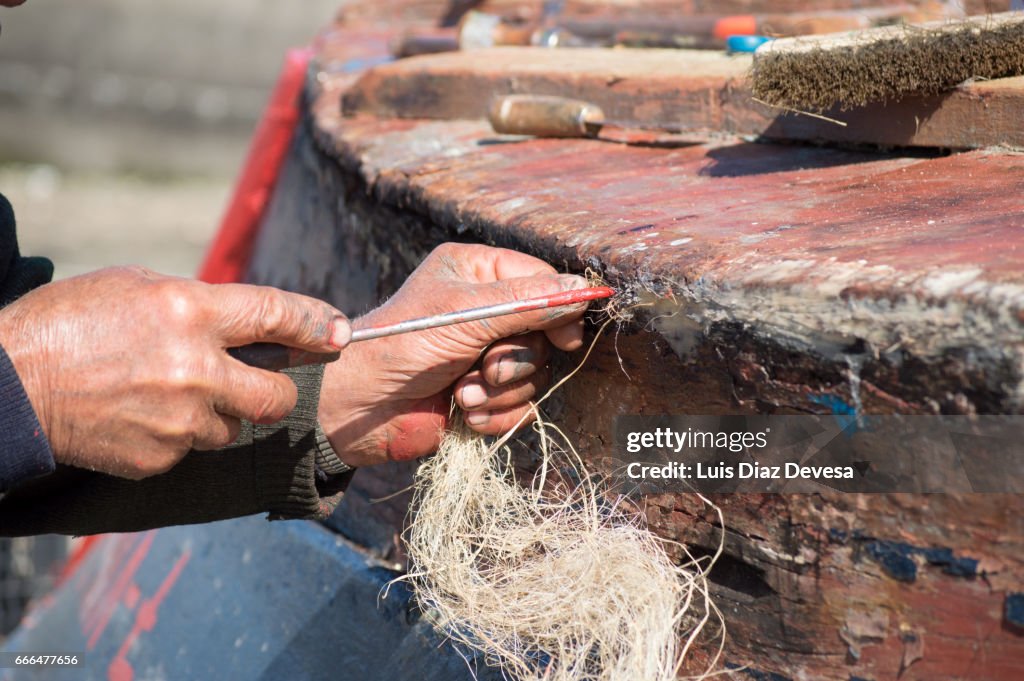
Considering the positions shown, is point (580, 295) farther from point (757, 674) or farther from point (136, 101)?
point (136, 101)

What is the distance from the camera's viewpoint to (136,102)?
9992mm

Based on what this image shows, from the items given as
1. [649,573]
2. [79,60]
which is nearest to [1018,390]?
[649,573]

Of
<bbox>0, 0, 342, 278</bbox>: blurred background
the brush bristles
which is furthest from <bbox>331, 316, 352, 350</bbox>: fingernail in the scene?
<bbox>0, 0, 342, 278</bbox>: blurred background

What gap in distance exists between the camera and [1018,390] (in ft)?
3.05

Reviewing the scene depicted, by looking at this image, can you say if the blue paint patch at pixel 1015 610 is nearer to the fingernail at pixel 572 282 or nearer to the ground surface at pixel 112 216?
the fingernail at pixel 572 282

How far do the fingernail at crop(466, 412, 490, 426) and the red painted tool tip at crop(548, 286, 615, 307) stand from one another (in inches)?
10.5

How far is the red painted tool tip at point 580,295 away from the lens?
4.37ft

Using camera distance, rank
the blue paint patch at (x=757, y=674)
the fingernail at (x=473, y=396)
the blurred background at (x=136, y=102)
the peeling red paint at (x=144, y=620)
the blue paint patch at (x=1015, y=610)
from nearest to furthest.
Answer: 1. the blue paint patch at (x=1015, y=610)
2. the blue paint patch at (x=757, y=674)
3. the fingernail at (x=473, y=396)
4. the peeling red paint at (x=144, y=620)
5. the blurred background at (x=136, y=102)

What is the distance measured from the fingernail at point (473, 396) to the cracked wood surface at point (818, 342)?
0.11 metres

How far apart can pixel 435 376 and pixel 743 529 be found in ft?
1.77

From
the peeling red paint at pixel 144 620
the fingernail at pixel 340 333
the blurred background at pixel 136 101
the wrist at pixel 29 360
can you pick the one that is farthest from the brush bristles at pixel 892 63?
the blurred background at pixel 136 101

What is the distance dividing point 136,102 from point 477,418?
372 inches

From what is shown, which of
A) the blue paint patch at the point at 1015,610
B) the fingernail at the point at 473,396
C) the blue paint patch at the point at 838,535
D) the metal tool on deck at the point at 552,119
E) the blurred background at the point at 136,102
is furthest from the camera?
the blurred background at the point at 136,102

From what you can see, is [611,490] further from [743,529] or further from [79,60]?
[79,60]
